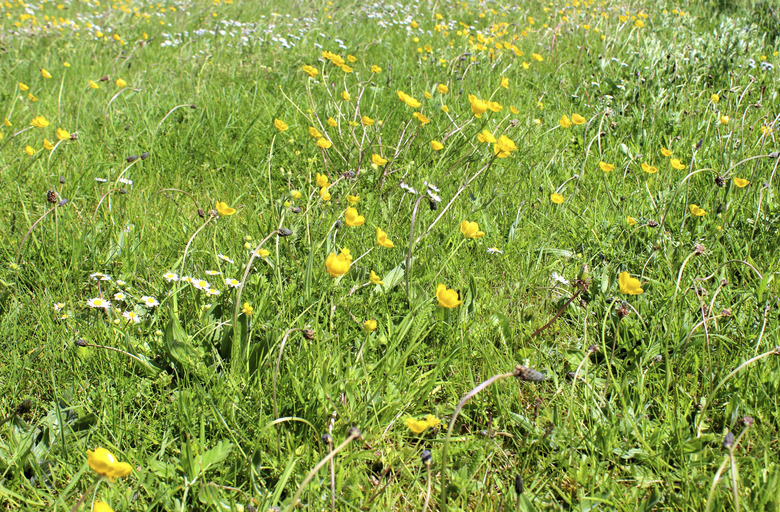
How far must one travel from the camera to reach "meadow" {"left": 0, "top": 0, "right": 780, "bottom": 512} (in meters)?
1.22

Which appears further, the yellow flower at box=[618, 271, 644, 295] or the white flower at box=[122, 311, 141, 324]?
the white flower at box=[122, 311, 141, 324]

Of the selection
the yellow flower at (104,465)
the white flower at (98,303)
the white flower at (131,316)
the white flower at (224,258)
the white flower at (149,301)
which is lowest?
the white flower at (131,316)

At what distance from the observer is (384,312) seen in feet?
5.57

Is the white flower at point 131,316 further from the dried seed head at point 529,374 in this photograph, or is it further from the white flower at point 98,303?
the dried seed head at point 529,374

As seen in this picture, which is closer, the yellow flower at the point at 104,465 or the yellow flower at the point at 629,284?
the yellow flower at the point at 104,465

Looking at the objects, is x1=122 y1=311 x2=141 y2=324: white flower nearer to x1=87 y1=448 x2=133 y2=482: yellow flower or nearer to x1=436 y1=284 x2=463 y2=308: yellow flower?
x1=87 y1=448 x2=133 y2=482: yellow flower

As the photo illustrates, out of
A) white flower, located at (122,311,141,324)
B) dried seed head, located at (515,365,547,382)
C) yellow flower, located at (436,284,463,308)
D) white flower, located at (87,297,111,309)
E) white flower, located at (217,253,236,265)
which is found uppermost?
dried seed head, located at (515,365,547,382)

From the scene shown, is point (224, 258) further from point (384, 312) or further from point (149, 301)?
point (384, 312)

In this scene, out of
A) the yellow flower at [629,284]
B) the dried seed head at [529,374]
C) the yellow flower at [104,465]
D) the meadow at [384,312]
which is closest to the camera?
the yellow flower at [104,465]

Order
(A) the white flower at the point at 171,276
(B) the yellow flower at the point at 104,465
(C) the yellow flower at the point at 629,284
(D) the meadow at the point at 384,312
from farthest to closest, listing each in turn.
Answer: (A) the white flower at the point at 171,276 → (C) the yellow flower at the point at 629,284 → (D) the meadow at the point at 384,312 → (B) the yellow flower at the point at 104,465

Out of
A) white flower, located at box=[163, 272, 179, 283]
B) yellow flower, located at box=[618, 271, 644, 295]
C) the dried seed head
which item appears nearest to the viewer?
the dried seed head

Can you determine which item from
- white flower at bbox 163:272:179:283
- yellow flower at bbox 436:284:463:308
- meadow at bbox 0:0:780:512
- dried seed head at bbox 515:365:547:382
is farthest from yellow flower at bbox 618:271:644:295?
white flower at bbox 163:272:179:283

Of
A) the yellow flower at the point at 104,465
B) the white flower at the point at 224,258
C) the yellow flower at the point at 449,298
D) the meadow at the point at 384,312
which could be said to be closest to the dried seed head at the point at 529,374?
the meadow at the point at 384,312

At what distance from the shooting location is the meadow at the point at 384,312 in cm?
122
